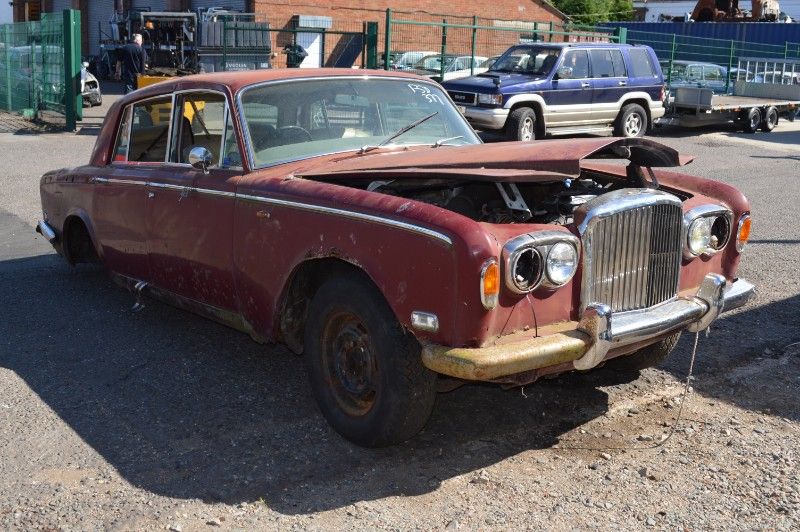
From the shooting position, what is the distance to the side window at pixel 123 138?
611cm

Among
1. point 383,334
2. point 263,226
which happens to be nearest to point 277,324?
point 263,226

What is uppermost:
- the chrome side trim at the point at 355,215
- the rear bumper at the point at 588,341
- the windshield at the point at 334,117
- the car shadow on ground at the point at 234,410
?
the windshield at the point at 334,117

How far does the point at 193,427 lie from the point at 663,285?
2.41 m

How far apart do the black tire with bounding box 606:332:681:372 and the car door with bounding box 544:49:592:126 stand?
1236cm

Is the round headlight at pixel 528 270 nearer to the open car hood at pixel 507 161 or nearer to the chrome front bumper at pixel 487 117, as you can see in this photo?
the open car hood at pixel 507 161

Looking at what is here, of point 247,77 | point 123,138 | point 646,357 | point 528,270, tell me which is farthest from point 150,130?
point 646,357

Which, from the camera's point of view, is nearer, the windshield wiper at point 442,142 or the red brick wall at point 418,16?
the windshield wiper at point 442,142

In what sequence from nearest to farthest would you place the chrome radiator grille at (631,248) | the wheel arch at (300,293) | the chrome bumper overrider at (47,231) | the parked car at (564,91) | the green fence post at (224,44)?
the chrome radiator grille at (631,248), the wheel arch at (300,293), the chrome bumper overrider at (47,231), the parked car at (564,91), the green fence post at (224,44)

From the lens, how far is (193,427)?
4.46 meters

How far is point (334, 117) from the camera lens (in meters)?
5.29

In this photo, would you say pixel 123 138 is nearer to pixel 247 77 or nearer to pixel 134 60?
pixel 247 77

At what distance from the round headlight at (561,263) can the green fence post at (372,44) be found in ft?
58.4

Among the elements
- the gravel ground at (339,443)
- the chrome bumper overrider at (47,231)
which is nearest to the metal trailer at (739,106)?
the gravel ground at (339,443)

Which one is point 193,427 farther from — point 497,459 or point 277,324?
point 497,459
